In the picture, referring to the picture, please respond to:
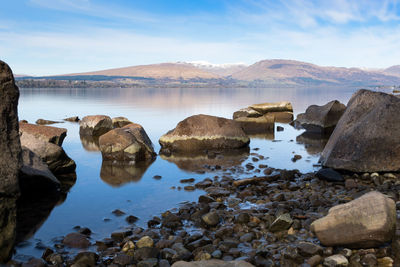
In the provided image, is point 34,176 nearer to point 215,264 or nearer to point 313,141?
point 215,264

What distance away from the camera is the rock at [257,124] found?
85.5ft

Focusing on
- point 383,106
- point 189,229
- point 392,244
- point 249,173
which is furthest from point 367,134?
point 189,229

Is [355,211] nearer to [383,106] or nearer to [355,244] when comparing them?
[355,244]

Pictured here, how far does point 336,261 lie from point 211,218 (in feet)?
9.77

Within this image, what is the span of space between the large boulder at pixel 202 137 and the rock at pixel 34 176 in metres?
7.89

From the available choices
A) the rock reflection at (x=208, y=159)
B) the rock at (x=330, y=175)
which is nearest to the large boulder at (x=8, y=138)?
the rock reflection at (x=208, y=159)

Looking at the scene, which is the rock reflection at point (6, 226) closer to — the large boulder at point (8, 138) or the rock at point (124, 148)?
the large boulder at point (8, 138)

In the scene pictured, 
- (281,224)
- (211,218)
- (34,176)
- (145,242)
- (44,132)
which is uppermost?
(44,132)

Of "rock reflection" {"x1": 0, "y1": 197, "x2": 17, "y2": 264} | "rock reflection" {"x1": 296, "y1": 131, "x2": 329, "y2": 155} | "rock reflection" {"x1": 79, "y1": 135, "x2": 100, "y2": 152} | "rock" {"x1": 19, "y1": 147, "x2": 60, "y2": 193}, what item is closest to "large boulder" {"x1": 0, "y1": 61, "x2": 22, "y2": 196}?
"rock reflection" {"x1": 0, "y1": 197, "x2": 17, "y2": 264}

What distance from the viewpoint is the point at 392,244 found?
6234 mm

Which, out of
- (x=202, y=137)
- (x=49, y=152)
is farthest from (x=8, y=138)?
(x=202, y=137)

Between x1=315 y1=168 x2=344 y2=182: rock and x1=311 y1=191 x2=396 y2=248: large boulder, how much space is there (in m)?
4.87

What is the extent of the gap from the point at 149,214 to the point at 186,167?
224 inches

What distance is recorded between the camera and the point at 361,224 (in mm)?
6133
